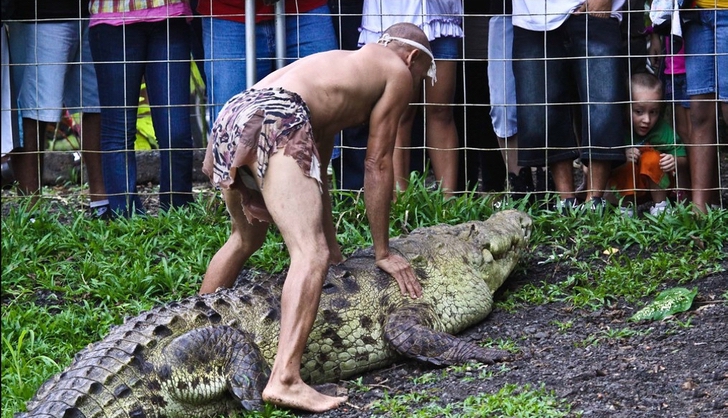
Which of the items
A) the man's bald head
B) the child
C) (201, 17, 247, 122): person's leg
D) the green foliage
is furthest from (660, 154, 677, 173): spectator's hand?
the green foliage

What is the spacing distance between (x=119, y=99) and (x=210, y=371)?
3.20m

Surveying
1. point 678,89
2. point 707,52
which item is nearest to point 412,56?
point 707,52

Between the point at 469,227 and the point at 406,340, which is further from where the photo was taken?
the point at 469,227

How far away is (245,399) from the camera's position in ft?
12.6

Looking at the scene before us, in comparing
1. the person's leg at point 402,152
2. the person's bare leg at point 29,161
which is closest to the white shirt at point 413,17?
the person's leg at point 402,152

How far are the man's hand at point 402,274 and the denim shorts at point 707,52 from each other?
258cm

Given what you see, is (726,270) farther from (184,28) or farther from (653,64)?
(184,28)

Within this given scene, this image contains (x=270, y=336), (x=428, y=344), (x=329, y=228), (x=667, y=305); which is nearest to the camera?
(x=270, y=336)

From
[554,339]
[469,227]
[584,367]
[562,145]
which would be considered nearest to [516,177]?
[562,145]

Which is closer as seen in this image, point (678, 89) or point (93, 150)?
point (678, 89)

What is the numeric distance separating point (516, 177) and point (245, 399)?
3340 mm

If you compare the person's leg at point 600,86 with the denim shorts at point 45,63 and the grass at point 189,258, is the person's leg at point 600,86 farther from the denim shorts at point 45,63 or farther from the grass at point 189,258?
the denim shorts at point 45,63

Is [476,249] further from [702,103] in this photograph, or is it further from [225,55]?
[225,55]

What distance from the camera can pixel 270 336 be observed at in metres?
4.21
